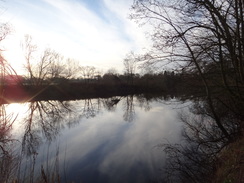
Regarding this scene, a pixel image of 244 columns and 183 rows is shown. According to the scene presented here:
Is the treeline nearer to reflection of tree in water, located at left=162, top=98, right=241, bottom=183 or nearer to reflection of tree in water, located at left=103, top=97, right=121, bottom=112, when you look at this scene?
reflection of tree in water, located at left=103, top=97, right=121, bottom=112

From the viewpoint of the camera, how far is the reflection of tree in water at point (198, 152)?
5.41 meters

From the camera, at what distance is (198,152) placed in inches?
269

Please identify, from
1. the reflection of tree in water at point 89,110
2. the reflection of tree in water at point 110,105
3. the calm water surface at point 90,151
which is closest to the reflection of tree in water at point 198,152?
the calm water surface at point 90,151

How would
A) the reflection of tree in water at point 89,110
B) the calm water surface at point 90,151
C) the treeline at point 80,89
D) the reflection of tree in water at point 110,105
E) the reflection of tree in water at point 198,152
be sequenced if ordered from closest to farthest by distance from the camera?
the reflection of tree in water at point 198,152 → the calm water surface at point 90,151 → the reflection of tree in water at point 89,110 → the reflection of tree in water at point 110,105 → the treeline at point 80,89


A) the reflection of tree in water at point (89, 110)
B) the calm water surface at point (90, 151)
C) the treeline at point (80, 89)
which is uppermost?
the treeline at point (80, 89)

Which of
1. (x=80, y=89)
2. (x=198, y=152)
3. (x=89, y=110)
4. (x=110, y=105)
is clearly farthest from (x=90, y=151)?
(x=80, y=89)

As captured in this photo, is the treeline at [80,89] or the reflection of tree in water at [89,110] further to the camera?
the treeline at [80,89]

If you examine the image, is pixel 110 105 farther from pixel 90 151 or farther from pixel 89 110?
pixel 90 151

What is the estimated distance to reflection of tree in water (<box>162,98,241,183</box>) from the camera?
5.41 m

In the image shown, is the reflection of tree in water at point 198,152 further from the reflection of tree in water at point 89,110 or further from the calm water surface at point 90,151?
the reflection of tree in water at point 89,110

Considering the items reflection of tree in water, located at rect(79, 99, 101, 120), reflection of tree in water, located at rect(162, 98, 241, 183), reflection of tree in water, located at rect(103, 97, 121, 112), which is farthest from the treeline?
reflection of tree in water, located at rect(162, 98, 241, 183)

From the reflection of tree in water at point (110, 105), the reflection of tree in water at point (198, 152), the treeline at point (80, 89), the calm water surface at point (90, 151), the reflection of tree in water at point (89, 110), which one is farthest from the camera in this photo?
the treeline at point (80, 89)

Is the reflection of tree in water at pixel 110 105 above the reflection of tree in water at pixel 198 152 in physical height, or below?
above

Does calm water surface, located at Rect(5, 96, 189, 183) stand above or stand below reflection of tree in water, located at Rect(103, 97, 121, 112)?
below
